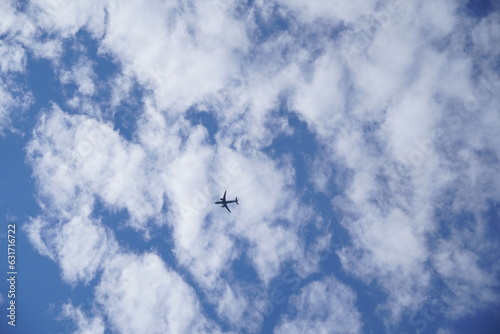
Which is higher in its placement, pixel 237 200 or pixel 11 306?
pixel 237 200

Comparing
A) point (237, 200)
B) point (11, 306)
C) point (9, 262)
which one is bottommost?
point (11, 306)

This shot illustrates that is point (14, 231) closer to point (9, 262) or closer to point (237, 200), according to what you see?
point (9, 262)

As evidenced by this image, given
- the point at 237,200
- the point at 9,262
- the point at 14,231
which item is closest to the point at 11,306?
the point at 9,262

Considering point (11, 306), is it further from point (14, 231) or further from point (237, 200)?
point (237, 200)

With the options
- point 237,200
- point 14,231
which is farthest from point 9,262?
point 237,200

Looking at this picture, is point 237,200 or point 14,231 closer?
point 14,231

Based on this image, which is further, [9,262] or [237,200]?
[237,200]

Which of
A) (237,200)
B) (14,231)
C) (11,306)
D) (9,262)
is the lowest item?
(11,306)

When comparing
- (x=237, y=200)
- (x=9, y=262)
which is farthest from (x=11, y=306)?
(x=237, y=200)
